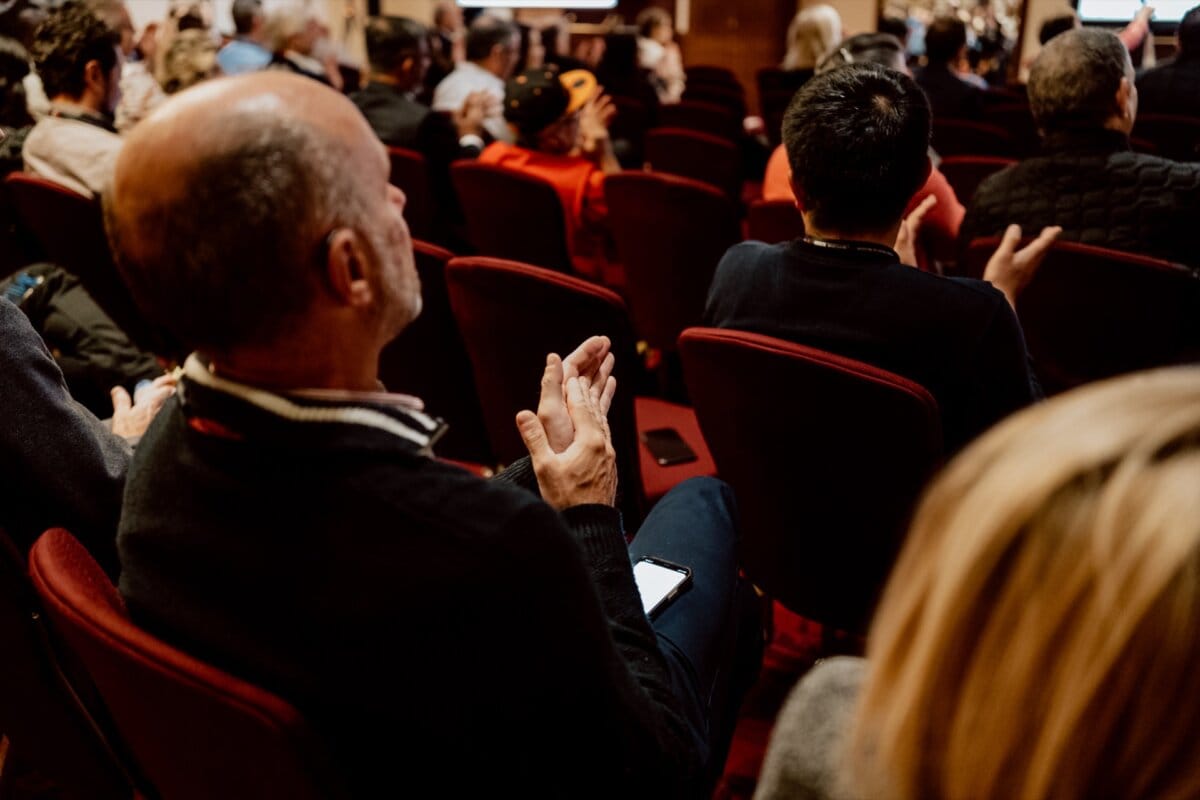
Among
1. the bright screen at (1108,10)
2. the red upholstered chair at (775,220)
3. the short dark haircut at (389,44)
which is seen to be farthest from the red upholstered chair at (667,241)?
the bright screen at (1108,10)

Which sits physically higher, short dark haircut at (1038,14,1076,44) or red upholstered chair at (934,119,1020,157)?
short dark haircut at (1038,14,1076,44)

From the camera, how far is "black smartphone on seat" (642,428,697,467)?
86.7 inches

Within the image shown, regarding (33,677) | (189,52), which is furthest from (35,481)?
(189,52)

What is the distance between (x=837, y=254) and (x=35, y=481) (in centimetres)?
127

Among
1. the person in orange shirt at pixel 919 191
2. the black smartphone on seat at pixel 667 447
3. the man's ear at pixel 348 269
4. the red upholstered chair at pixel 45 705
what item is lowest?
the black smartphone on seat at pixel 667 447

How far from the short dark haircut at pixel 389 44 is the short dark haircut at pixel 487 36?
0.93m

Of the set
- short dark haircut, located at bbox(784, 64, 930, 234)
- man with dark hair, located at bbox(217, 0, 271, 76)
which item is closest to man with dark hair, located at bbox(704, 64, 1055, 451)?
short dark haircut, located at bbox(784, 64, 930, 234)

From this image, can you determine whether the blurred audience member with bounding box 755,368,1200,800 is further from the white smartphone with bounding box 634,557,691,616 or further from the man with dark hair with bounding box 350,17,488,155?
the man with dark hair with bounding box 350,17,488,155

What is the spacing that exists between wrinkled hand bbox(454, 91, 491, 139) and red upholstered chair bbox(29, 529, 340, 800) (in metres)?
4.03

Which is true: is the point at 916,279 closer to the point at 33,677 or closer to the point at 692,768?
the point at 692,768

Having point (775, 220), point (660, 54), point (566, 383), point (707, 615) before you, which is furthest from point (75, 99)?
point (660, 54)

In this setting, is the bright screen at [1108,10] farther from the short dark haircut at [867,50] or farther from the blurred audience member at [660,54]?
the short dark haircut at [867,50]

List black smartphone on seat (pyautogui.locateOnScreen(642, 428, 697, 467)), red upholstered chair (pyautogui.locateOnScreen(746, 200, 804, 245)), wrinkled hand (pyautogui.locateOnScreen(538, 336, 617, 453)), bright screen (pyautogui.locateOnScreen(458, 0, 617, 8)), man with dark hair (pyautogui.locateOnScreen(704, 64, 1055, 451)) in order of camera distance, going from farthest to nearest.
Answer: bright screen (pyautogui.locateOnScreen(458, 0, 617, 8))
red upholstered chair (pyautogui.locateOnScreen(746, 200, 804, 245))
black smartphone on seat (pyautogui.locateOnScreen(642, 428, 697, 467))
man with dark hair (pyautogui.locateOnScreen(704, 64, 1055, 451))
wrinkled hand (pyautogui.locateOnScreen(538, 336, 617, 453))

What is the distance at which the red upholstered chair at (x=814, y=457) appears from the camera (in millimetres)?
1503
